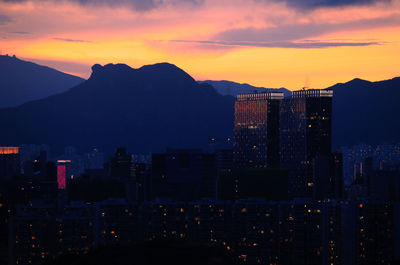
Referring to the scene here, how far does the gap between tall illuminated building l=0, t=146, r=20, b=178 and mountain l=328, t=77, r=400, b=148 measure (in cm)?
6159

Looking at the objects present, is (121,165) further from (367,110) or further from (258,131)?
(367,110)

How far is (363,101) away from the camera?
16975 cm

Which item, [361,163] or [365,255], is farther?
[361,163]

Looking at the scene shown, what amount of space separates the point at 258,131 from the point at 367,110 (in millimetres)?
28563

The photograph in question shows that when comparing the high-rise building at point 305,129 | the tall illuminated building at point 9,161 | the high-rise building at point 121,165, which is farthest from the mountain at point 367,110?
the tall illuminated building at point 9,161

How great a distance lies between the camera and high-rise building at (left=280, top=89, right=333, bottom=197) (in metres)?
142

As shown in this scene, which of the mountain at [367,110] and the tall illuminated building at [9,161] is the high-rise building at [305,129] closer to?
the mountain at [367,110]

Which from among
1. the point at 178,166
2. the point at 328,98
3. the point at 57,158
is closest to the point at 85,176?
the point at 178,166

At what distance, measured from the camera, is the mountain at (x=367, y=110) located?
541ft

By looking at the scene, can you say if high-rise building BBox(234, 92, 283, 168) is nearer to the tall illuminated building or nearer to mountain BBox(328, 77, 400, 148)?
mountain BBox(328, 77, 400, 148)

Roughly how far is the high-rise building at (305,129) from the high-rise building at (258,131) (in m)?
1.82

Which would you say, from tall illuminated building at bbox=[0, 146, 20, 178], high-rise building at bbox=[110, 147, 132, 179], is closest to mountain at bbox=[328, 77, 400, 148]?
high-rise building at bbox=[110, 147, 132, 179]

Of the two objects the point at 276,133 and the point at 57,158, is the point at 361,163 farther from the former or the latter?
the point at 57,158

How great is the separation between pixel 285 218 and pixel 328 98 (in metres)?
82.0
